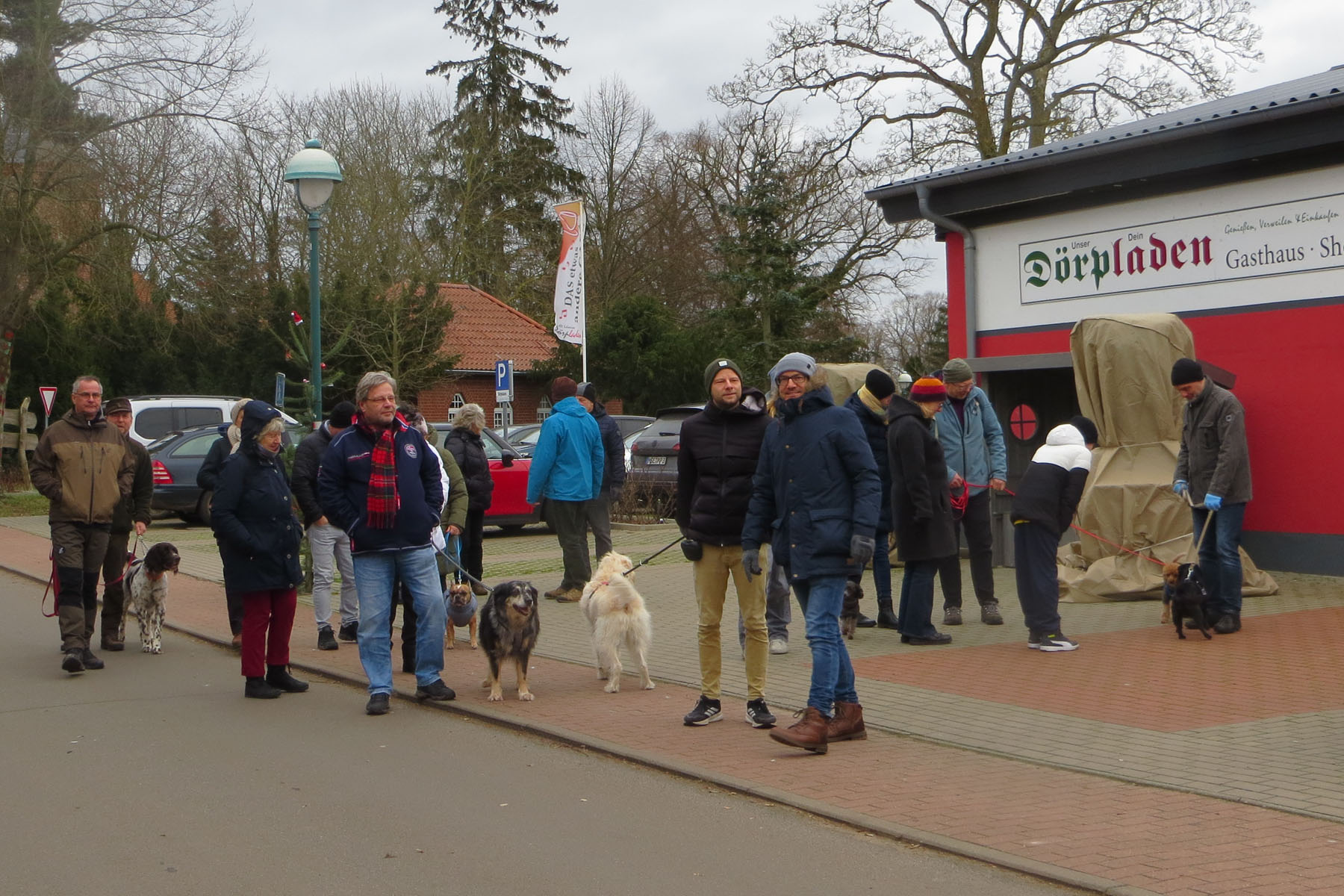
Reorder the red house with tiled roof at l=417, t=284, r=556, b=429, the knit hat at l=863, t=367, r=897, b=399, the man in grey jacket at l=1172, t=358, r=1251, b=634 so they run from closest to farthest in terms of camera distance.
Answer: the knit hat at l=863, t=367, r=897, b=399 → the man in grey jacket at l=1172, t=358, r=1251, b=634 → the red house with tiled roof at l=417, t=284, r=556, b=429

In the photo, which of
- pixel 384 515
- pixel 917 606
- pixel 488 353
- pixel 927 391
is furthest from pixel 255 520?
pixel 488 353

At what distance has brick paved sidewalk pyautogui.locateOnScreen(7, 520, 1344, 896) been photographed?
5.12 m

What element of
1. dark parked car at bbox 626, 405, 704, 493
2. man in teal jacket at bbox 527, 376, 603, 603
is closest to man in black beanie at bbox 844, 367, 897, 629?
man in teal jacket at bbox 527, 376, 603, 603

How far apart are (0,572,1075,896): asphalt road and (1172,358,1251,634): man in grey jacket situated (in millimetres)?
5246

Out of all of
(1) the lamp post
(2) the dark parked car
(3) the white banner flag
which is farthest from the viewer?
(3) the white banner flag

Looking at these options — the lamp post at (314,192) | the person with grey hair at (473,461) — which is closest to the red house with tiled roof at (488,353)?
the lamp post at (314,192)

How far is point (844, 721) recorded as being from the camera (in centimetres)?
685

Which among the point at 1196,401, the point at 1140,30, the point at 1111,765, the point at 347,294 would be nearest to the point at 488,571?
the point at 1196,401

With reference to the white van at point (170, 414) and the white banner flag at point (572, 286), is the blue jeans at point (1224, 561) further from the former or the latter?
the white van at point (170, 414)

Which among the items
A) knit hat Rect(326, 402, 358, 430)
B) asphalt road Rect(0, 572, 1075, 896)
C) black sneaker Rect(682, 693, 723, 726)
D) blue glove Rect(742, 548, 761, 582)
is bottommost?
asphalt road Rect(0, 572, 1075, 896)

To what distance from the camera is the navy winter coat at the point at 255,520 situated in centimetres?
835

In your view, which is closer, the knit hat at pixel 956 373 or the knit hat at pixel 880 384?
the knit hat at pixel 880 384

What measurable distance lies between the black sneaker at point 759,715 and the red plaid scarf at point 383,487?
2.36m

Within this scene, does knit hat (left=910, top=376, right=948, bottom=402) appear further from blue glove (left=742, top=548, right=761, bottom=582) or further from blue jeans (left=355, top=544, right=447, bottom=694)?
blue jeans (left=355, top=544, right=447, bottom=694)
